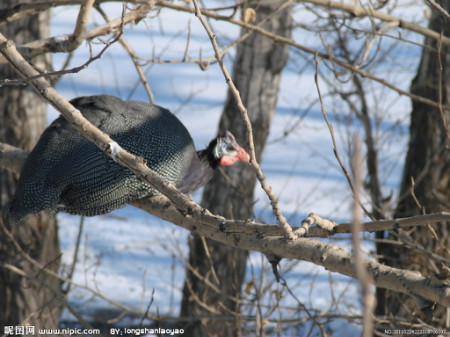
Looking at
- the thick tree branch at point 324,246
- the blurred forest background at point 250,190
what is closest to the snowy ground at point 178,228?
the blurred forest background at point 250,190

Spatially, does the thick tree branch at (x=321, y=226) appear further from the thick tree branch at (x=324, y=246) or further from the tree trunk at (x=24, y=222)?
the tree trunk at (x=24, y=222)

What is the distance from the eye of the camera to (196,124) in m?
6.73

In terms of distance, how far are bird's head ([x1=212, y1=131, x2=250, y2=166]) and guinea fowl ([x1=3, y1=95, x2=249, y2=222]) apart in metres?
0.33

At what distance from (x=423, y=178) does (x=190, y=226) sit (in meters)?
1.95

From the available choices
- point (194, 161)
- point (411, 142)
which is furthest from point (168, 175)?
point (411, 142)

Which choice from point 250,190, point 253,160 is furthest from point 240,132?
point 253,160

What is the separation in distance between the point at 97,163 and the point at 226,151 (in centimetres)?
80

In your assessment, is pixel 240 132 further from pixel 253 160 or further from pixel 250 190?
pixel 253 160

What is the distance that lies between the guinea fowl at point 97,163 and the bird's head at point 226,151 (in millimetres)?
330

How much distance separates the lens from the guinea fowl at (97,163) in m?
2.35

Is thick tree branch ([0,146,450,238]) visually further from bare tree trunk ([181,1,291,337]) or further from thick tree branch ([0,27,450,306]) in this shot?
bare tree trunk ([181,1,291,337])

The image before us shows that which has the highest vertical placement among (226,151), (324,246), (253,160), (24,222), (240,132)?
(240,132)

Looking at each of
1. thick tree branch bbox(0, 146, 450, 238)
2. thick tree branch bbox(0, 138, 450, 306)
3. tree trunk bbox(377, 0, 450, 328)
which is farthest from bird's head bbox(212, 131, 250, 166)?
thick tree branch bbox(0, 146, 450, 238)

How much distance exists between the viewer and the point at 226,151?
2.94m
